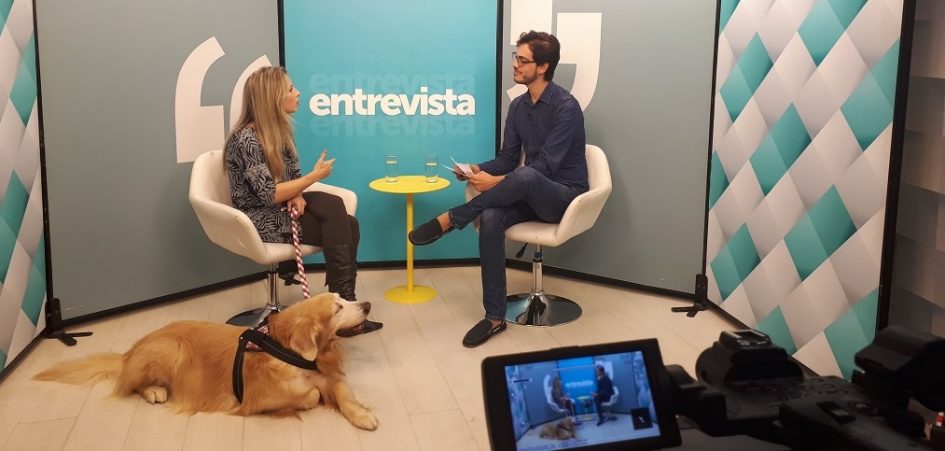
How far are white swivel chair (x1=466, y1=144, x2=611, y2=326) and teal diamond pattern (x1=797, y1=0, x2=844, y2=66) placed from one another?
3.89ft

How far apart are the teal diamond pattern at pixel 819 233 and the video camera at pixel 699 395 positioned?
225 cm

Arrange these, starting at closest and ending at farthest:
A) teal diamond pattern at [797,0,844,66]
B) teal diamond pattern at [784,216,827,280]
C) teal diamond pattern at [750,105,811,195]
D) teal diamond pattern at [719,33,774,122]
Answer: teal diamond pattern at [797,0,844,66], teal diamond pattern at [784,216,827,280], teal diamond pattern at [750,105,811,195], teal diamond pattern at [719,33,774,122]

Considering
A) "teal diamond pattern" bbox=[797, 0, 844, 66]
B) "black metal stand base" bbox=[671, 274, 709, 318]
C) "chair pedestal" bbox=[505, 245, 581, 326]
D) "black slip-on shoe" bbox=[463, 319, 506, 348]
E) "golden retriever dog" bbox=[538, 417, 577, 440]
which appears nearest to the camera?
"golden retriever dog" bbox=[538, 417, 577, 440]

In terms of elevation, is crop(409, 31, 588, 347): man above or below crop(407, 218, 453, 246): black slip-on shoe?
above

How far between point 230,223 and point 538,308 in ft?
5.27

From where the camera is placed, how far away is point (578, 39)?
4.85 meters

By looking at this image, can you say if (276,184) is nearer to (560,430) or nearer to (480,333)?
(480,333)

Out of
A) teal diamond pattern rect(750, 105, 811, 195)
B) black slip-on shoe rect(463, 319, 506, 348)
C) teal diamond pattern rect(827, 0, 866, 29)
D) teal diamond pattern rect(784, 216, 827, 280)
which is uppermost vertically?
teal diamond pattern rect(827, 0, 866, 29)

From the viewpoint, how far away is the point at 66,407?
3.49m

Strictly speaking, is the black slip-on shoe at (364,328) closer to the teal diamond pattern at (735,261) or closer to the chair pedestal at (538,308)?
the chair pedestal at (538,308)

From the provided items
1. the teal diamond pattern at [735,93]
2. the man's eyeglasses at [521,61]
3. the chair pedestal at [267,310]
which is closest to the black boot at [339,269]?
the chair pedestal at [267,310]

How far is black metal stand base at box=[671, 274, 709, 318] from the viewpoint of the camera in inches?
183

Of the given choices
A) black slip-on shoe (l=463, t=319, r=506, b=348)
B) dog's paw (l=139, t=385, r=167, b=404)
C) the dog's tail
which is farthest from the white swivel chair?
the dog's tail

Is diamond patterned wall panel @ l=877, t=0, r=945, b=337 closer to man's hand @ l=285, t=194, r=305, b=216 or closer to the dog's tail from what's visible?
man's hand @ l=285, t=194, r=305, b=216
